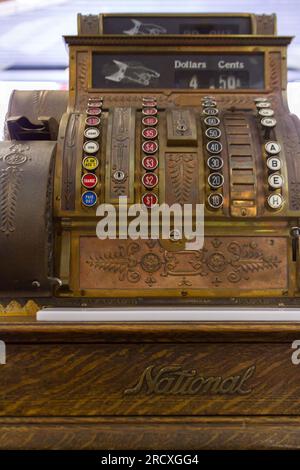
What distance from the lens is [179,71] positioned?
2.11 m

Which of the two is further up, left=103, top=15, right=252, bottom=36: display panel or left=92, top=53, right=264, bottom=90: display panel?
left=103, top=15, right=252, bottom=36: display panel

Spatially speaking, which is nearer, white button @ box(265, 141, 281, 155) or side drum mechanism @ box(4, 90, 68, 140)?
white button @ box(265, 141, 281, 155)

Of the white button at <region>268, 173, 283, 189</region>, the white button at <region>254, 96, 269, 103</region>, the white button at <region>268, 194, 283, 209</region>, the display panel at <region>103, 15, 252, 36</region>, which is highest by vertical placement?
the display panel at <region>103, 15, 252, 36</region>

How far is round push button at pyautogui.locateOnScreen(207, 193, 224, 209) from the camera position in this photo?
1.81 metres

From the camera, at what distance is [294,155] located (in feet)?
6.25

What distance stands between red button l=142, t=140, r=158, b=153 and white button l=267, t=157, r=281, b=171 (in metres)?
0.40

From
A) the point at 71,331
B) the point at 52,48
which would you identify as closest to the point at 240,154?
the point at 71,331

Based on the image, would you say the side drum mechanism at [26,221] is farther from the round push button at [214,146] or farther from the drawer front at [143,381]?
the round push button at [214,146]

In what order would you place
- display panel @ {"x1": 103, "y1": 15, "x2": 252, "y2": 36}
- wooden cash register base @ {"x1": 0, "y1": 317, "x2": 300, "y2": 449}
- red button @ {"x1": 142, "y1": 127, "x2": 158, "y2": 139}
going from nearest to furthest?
wooden cash register base @ {"x1": 0, "y1": 317, "x2": 300, "y2": 449} → red button @ {"x1": 142, "y1": 127, "x2": 158, "y2": 139} → display panel @ {"x1": 103, "y1": 15, "x2": 252, "y2": 36}

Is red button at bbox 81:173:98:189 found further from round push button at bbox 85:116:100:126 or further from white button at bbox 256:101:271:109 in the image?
white button at bbox 256:101:271:109

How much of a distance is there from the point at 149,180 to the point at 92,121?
34 cm

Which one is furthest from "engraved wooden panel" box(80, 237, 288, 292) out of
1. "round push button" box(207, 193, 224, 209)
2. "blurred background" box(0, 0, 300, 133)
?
"blurred background" box(0, 0, 300, 133)

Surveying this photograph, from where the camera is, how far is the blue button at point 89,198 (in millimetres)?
1805

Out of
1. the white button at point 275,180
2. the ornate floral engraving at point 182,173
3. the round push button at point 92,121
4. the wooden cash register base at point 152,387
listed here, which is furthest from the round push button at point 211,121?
the wooden cash register base at point 152,387
